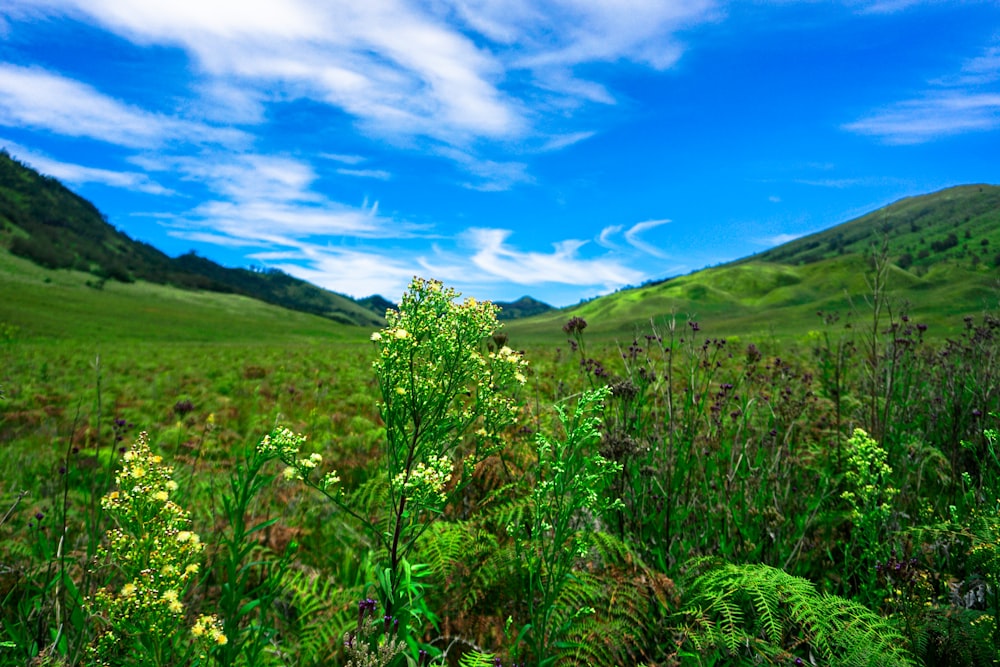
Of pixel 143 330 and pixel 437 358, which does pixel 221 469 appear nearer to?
pixel 437 358

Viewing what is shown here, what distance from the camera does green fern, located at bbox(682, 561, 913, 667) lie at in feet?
7.74

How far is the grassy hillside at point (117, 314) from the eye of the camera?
50975mm

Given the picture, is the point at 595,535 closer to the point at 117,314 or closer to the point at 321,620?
the point at 321,620

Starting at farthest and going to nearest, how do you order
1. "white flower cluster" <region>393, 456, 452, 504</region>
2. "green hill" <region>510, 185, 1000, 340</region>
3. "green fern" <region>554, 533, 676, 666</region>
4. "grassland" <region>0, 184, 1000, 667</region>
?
"green hill" <region>510, 185, 1000, 340</region> < "green fern" <region>554, 533, 676, 666</region> < "grassland" <region>0, 184, 1000, 667</region> < "white flower cluster" <region>393, 456, 452, 504</region>

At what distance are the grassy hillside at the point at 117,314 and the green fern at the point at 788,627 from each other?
36471 millimetres

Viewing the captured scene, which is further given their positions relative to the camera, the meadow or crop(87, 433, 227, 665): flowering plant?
the meadow

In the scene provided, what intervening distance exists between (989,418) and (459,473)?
635 centimetres

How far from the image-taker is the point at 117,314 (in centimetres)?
7781

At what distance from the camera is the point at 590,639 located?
105 inches

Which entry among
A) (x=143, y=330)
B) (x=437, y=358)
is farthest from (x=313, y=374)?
(x=143, y=330)

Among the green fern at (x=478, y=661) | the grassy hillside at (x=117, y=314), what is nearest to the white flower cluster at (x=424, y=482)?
the green fern at (x=478, y=661)

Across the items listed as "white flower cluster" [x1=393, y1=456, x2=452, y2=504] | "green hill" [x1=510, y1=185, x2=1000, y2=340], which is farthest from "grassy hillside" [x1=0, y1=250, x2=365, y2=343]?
"green hill" [x1=510, y1=185, x2=1000, y2=340]

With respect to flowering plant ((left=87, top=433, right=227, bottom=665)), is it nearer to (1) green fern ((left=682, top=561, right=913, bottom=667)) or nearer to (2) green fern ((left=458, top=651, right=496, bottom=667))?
(2) green fern ((left=458, top=651, right=496, bottom=667))

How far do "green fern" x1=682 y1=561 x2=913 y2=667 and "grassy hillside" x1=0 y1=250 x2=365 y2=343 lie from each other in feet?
120
